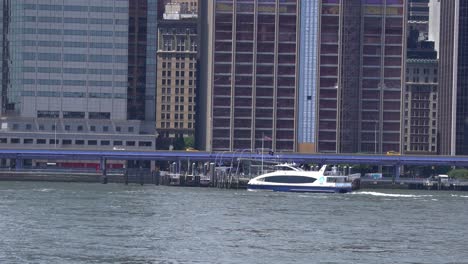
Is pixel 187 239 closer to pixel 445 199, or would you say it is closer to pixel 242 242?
pixel 242 242

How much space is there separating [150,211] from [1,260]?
48509 millimetres

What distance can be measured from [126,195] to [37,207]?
3535cm

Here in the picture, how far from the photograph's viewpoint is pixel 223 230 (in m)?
127

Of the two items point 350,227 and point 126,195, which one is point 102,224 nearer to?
point 350,227

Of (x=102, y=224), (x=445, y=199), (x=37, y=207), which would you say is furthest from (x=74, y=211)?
(x=445, y=199)

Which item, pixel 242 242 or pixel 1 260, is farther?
pixel 242 242

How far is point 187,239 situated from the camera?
11744cm

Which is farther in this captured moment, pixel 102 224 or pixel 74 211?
pixel 74 211

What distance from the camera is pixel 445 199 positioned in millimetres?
198375

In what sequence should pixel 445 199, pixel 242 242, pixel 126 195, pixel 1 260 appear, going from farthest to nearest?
pixel 445 199, pixel 126 195, pixel 242 242, pixel 1 260

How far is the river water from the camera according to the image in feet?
350

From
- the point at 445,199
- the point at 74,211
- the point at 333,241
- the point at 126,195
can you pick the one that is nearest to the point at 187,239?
the point at 333,241

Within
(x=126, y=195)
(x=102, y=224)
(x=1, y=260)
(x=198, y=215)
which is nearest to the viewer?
(x=1, y=260)

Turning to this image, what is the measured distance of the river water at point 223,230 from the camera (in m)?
107
